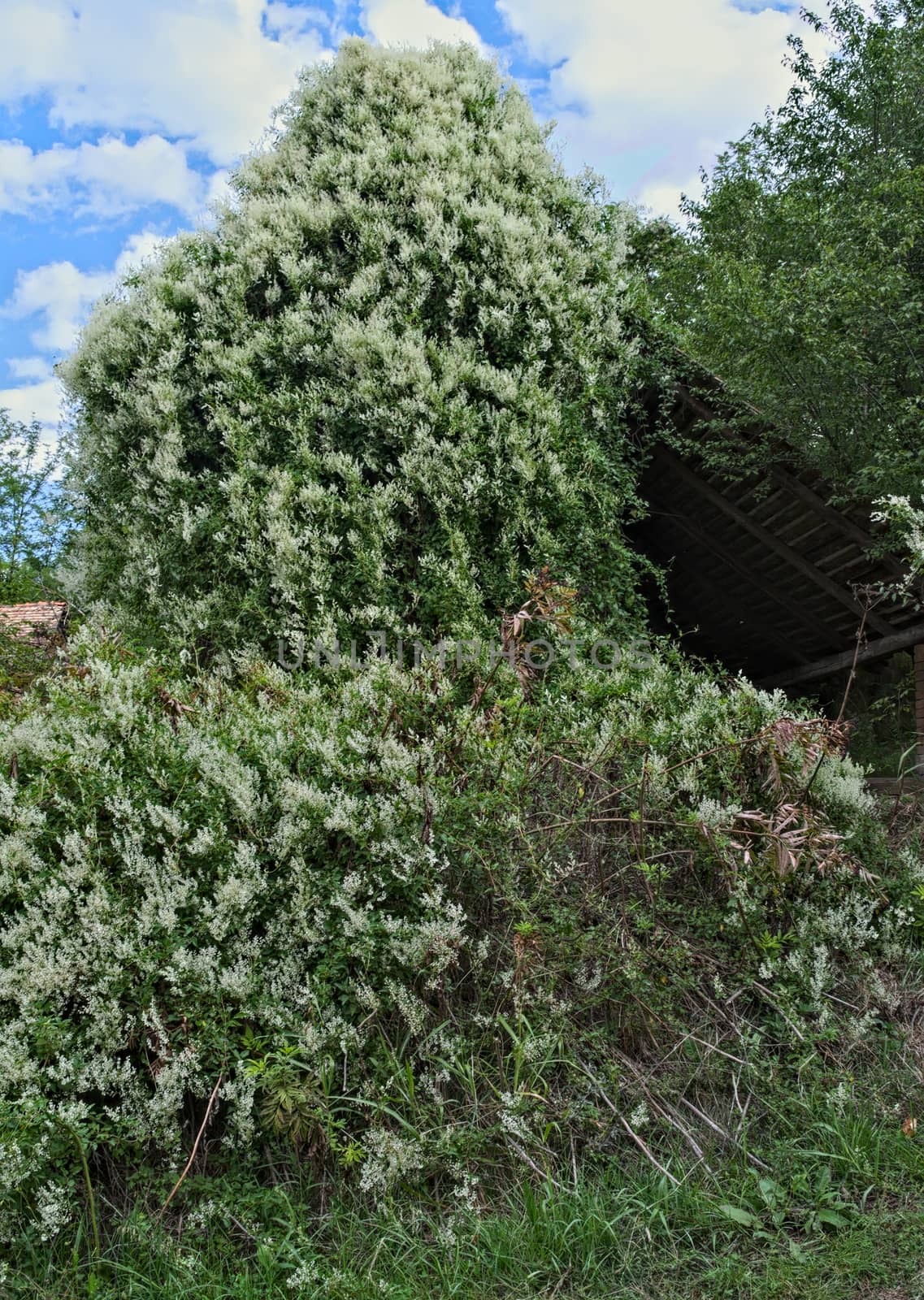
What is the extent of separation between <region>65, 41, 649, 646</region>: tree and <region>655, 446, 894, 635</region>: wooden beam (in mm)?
982

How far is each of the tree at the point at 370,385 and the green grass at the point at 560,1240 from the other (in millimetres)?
3309

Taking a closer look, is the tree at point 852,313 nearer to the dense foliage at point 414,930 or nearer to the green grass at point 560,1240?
the dense foliage at point 414,930

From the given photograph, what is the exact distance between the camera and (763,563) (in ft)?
26.5

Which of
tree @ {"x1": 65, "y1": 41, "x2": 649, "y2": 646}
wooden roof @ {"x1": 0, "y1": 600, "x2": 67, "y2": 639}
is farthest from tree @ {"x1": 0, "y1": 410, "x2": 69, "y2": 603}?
tree @ {"x1": 65, "y1": 41, "x2": 649, "y2": 646}

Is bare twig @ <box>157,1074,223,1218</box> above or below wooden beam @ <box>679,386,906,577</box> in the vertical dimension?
below

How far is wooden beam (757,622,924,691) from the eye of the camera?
7.13 meters

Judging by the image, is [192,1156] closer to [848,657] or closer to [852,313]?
[852,313]

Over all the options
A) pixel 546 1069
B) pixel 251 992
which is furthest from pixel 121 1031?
pixel 546 1069

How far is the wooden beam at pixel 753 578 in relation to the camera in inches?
326

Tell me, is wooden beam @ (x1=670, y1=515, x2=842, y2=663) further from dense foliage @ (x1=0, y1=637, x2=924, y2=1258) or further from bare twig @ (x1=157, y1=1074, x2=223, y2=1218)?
bare twig @ (x1=157, y1=1074, x2=223, y2=1218)

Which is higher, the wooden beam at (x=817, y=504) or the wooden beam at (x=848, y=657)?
the wooden beam at (x=817, y=504)

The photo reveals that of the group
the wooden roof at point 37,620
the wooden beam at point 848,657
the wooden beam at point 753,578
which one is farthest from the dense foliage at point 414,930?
the wooden beam at point 753,578

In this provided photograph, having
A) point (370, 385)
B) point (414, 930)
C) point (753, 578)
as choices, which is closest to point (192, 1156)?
point (414, 930)

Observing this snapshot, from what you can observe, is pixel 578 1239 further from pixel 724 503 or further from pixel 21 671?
pixel 724 503
